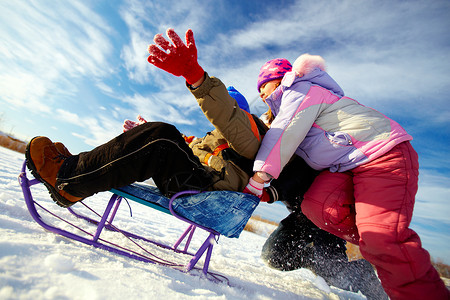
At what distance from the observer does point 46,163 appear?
1.31 m

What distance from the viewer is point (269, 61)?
2094mm

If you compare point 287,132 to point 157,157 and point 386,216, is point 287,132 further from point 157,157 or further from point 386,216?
point 157,157

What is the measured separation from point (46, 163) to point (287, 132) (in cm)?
152

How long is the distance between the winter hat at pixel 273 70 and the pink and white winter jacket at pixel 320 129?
299mm

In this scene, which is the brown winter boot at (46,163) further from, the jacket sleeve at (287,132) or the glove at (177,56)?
the jacket sleeve at (287,132)

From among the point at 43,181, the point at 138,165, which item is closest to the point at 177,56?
the point at 138,165

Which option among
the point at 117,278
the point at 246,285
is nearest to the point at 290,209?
the point at 246,285

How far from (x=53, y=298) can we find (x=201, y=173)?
84 cm

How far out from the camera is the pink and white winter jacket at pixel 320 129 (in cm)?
145

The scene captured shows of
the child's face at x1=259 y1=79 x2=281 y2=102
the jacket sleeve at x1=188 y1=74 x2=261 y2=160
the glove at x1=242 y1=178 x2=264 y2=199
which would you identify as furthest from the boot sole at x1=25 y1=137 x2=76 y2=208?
the child's face at x1=259 y1=79 x2=281 y2=102

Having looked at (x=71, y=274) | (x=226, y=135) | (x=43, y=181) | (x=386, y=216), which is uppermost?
(x=226, y=135)

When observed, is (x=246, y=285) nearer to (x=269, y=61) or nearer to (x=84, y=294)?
(x=84, y=294)

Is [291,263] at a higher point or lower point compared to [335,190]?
lower

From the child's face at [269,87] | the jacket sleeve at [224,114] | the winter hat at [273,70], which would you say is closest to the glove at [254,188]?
the jacket sleeve at [224,114]
